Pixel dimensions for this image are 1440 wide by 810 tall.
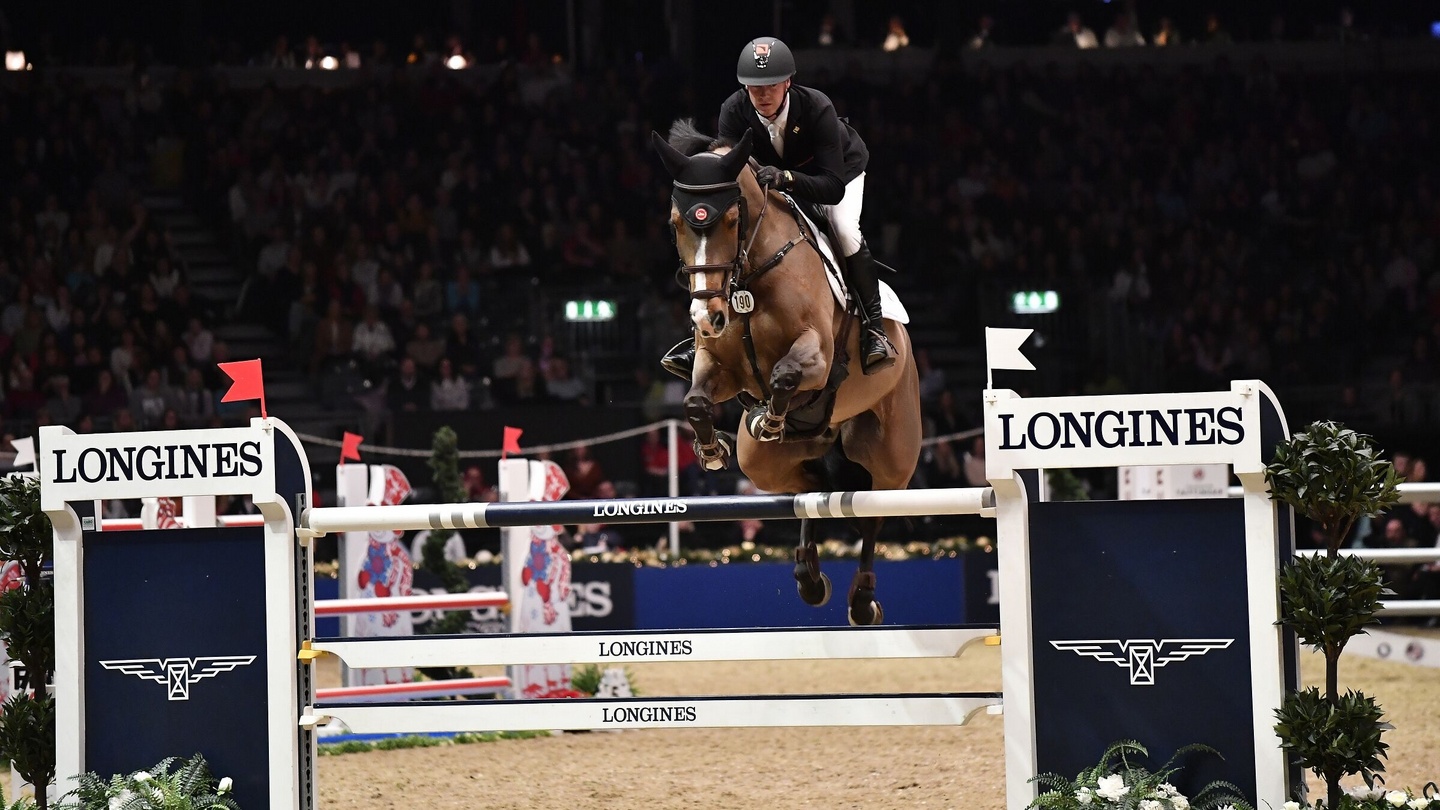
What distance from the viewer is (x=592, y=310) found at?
13516mm

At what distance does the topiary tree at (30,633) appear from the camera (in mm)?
4109

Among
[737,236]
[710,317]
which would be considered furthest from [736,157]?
[710,317]

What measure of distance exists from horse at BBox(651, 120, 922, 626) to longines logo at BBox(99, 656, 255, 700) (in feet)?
4.93

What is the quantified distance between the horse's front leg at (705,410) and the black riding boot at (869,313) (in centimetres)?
64

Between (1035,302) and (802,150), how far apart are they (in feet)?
29.5

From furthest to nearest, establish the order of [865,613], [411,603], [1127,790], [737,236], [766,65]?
[411,603]
[865,613]
[766,65]
[737,236]
[1127,790]


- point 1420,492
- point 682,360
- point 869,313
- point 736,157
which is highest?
point 736,157

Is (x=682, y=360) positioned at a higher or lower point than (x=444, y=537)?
higher

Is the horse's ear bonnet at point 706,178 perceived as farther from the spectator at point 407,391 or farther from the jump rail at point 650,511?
the spectator at point 407,391

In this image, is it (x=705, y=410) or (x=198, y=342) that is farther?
(x=198, y=342)

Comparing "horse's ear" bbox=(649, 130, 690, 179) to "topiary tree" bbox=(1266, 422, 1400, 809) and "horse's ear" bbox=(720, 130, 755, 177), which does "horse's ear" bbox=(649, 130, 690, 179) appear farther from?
"topiary tree" bbox=(1266, 422, 1400, 809)

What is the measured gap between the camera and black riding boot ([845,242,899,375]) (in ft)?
17.3

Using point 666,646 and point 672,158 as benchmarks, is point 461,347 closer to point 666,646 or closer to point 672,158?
point 672,158

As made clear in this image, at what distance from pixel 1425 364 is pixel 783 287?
394 inches
